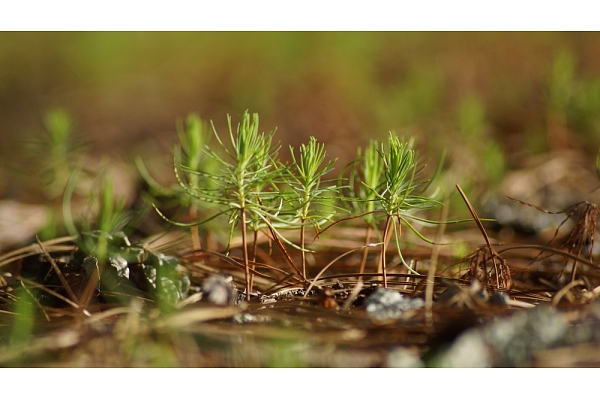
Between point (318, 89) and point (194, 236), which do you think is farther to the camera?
point (318, 89)

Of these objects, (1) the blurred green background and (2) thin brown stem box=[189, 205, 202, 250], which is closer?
(2) thin brown stem box=[189, 205, 202, 250]

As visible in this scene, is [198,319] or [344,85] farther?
[344,85]

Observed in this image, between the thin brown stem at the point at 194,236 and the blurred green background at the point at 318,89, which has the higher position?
the blurred green background at the point at 318,89

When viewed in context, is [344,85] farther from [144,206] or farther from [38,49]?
[38,49]

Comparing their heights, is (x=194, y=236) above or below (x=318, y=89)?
below

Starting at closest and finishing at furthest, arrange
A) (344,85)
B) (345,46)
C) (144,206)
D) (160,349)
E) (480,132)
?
(160,349) → (144,206) → (480,132) → (344,85) → (345,46)

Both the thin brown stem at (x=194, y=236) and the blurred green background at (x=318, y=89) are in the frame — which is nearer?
the thin brown stem at (x=194, y=236)

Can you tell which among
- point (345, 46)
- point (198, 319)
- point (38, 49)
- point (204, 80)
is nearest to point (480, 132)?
point (345, 46)

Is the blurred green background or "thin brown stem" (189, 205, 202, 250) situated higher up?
the blurred green background
